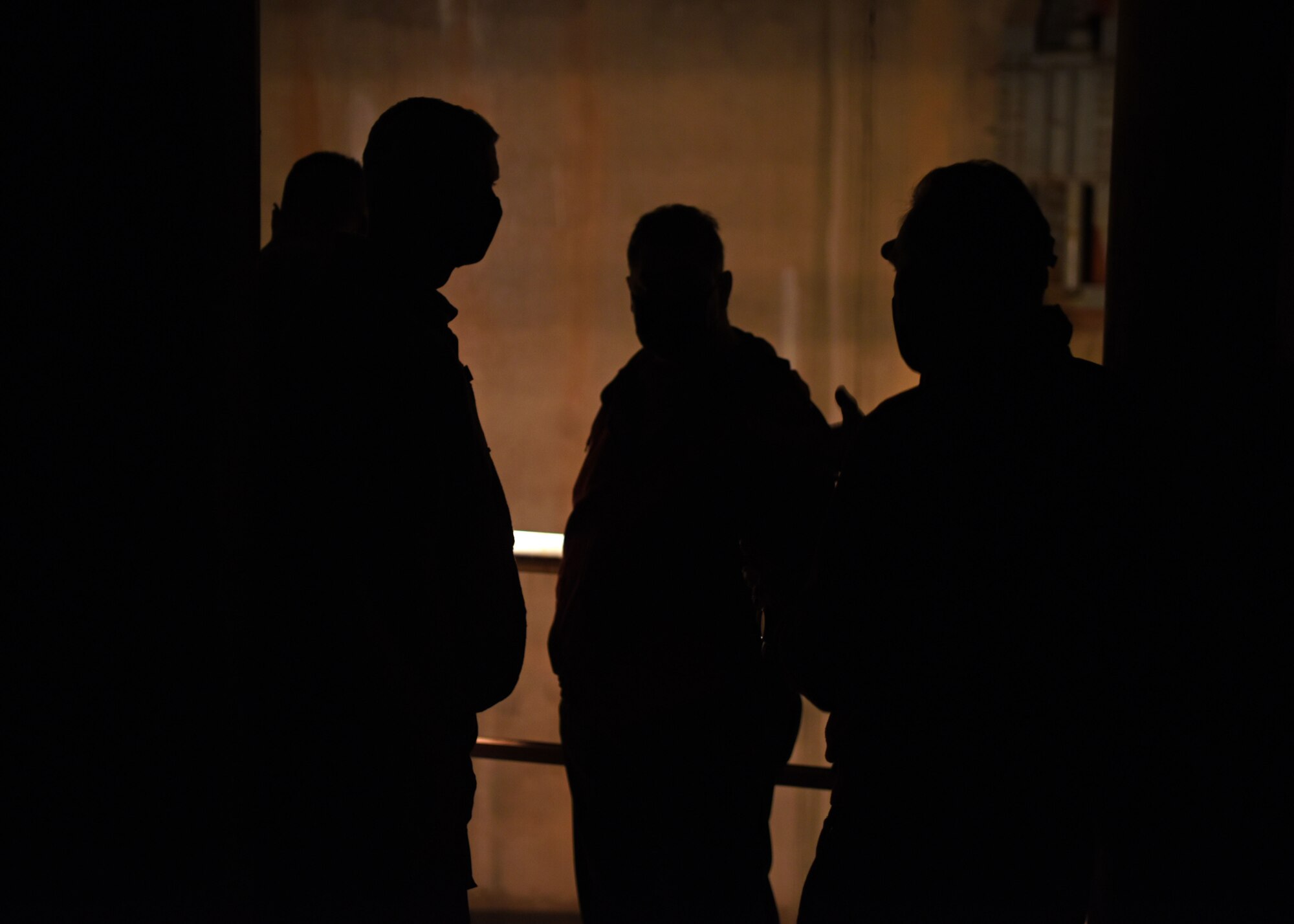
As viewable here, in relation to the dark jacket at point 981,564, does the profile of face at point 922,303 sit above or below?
above

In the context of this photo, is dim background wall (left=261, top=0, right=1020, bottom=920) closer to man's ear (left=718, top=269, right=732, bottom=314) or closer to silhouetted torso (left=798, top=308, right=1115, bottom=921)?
man's ear (left=718, top=269, right=732, bottom=314)

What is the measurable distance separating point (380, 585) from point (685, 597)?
0.82 metres

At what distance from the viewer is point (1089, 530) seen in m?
1.14

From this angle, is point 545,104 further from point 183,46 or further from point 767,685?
point 183,46

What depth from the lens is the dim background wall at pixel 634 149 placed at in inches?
106

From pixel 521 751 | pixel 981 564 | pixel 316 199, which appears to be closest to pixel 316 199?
pixel 316 199

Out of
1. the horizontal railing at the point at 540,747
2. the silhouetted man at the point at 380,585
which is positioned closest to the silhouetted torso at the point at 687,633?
the horizontal railing at the point at 540,747

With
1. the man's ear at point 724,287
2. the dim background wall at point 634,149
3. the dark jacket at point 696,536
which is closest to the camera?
the dark jacket at point 696,536

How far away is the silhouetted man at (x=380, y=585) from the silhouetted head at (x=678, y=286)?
706mm

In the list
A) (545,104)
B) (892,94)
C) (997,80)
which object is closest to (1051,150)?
(997,80)

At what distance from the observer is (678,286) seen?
79.0 inches

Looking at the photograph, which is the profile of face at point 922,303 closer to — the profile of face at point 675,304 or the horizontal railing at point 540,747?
the profile of face at point 675,304

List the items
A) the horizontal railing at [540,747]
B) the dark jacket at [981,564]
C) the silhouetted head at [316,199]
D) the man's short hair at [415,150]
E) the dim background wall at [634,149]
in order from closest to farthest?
the dark jacket at [981,564] → the man's short hair at [415,150] → the silhouetted head at [316,199] → the horizontal railing at [540,747] → the dim background wall at [634,149]

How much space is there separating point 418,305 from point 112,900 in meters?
0.75
